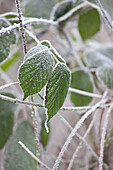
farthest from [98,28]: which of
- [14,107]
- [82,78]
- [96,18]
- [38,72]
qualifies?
[38,72]

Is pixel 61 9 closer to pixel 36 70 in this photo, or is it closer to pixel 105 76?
pixel 105 76

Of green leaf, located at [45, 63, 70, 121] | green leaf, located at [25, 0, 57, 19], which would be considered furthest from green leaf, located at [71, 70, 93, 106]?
green leaf, located at [45, 63, 70, 121]

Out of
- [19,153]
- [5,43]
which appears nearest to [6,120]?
[19,153]

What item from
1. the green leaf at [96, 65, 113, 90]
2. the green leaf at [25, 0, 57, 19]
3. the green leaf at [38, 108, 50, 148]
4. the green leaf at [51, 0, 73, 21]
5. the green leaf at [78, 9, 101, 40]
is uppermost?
the green leaf at [25, 0, 57, 19]

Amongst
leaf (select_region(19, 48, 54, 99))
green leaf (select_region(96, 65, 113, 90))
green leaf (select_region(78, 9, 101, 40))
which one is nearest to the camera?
leaf (select_region(19, 48, 54, 99))

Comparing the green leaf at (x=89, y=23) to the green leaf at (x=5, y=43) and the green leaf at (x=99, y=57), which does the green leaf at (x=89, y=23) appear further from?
the green leaf at (x=5, y=43)

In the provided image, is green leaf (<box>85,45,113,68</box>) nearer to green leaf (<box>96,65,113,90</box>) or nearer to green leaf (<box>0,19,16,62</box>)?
green leaf (<box>96,65,113,90</box>)
